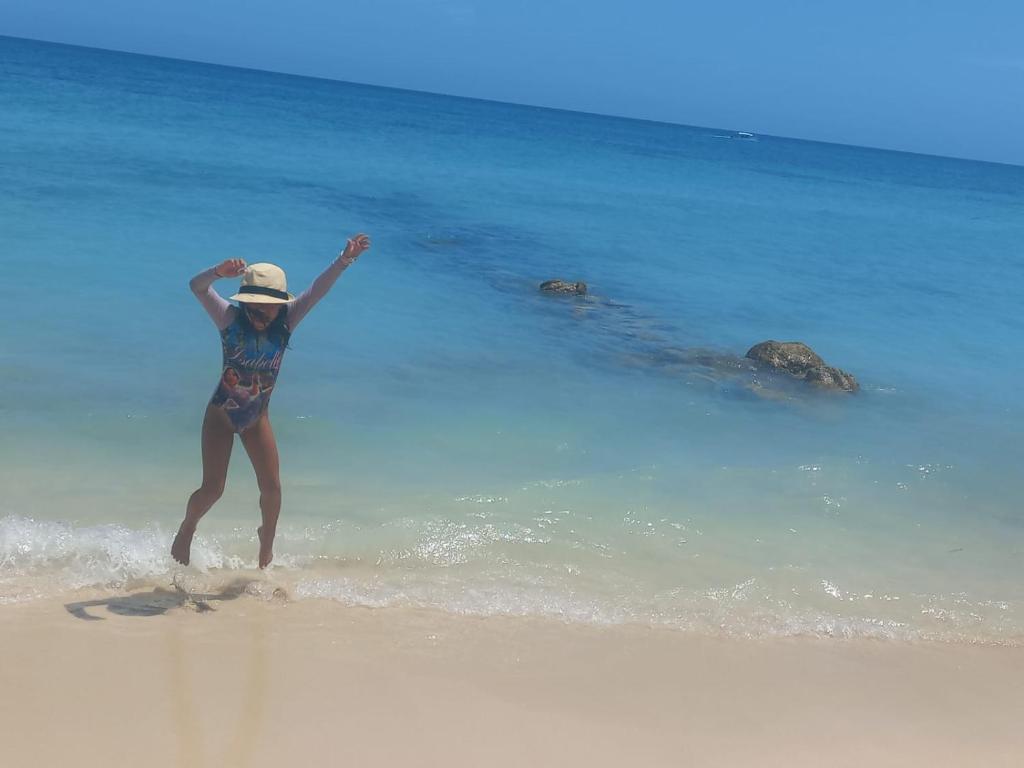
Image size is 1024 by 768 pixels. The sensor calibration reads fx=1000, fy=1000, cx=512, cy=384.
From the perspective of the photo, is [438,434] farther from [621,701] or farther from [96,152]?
[96,152]

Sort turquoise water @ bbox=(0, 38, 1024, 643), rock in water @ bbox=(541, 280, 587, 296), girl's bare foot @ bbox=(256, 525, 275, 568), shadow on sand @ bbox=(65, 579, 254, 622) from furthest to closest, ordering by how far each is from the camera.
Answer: rock in water @ bbox=(541, 280, 587, 296), turquoise water @ bbox=(0, 38, 1024, 643), girl's bare foot @ bbox=(256, 525, 275, 568), shadow on sand @ bbox=(65, 579, 254, 622)

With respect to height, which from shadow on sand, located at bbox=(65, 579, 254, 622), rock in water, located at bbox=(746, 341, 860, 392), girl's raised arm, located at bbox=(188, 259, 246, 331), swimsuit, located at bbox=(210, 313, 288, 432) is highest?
girl's raised arm, located at bbox=(188, 259, 246, 331)

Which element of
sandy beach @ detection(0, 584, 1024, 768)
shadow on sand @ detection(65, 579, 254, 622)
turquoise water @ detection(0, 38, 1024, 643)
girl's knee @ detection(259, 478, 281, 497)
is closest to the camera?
sandy beach @ detection(0, 584, 1024, 768)

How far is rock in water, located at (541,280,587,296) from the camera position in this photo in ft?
45.1

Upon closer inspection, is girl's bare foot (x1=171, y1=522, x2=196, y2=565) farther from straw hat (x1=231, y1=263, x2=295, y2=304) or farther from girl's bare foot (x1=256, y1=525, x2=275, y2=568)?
straw hat (x1=231, y1=263, x2=295, y2=304)

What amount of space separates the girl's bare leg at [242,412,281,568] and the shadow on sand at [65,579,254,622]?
14.7 inches

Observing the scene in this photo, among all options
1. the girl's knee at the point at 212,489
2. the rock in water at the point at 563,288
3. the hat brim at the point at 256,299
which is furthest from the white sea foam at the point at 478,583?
the rock in water at the point at 563,288

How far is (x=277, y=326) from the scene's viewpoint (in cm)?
444

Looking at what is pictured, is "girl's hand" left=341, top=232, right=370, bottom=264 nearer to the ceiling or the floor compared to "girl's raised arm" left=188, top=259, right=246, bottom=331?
nearer to the ceiling

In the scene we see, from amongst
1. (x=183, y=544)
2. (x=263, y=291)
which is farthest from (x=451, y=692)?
(x=263, y=291)

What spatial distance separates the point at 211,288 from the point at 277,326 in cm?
32

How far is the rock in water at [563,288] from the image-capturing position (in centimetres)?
1376

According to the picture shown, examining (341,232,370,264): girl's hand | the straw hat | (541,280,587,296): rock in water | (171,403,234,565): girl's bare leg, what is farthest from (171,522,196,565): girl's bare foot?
(541,280,587,296): rock in water

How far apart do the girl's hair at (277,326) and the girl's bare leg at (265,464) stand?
387 millimetres
